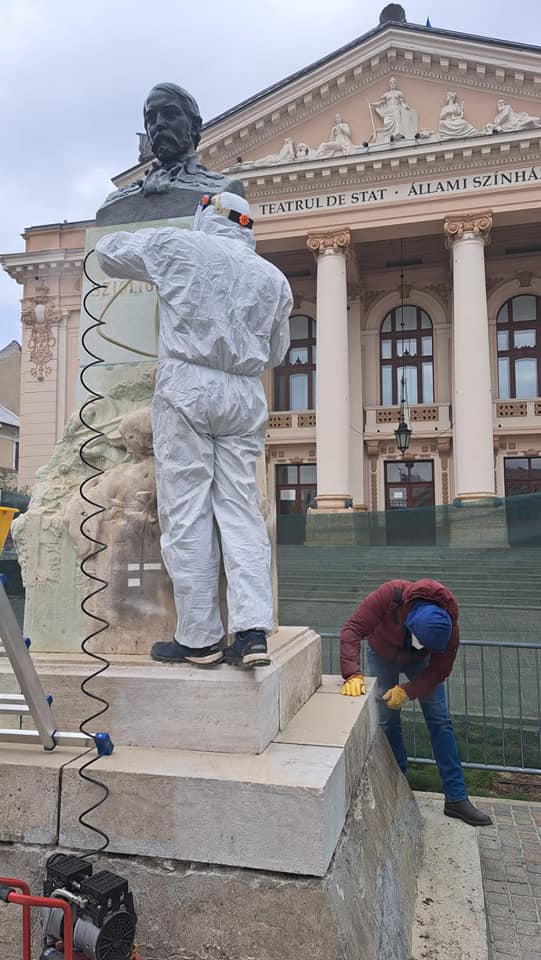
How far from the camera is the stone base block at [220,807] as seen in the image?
211 centimetres

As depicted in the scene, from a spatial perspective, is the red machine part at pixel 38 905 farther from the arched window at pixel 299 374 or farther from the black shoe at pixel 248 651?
the arched window at pixel 299 374

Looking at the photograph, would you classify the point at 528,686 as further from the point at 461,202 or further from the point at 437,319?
the point at 437,319

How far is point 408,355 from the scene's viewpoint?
2262 cm

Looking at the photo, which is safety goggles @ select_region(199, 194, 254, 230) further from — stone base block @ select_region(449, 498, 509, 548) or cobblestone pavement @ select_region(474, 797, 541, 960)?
stone base block @ select_region(449, 498, 509, 548)

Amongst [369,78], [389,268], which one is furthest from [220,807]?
[389,268]

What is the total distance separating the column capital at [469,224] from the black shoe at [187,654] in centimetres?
1775

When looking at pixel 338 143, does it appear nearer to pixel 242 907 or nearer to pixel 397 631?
pixel 397 631

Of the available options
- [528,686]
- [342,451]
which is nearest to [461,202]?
[342,451]

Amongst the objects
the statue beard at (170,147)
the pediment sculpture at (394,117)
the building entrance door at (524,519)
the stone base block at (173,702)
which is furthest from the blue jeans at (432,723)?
the pediment sculpture at (394,117)

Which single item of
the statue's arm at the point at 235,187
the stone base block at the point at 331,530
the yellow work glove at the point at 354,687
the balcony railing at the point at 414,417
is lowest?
the yellow work glove at the point at 354,687

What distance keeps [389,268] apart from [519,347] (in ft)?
15.9

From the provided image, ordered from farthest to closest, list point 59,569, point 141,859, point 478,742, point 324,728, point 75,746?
point 478,742 → point 59,569 → point 324,728 → point 75,746 → point 141,859

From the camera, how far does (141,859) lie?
7.32ft

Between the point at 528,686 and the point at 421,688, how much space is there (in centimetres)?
321
